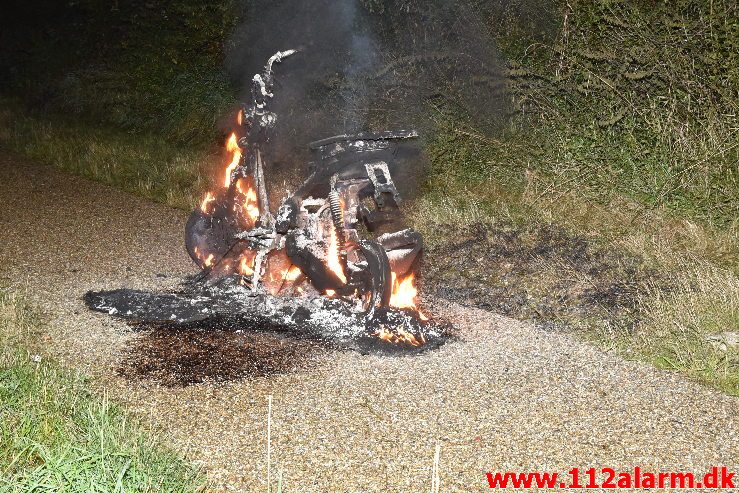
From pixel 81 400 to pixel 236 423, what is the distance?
31.4 inches

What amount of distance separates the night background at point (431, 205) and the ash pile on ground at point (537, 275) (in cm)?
2

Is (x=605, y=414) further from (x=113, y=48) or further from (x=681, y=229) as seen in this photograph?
(x=113, y=48)

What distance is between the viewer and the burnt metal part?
5402 millimetres

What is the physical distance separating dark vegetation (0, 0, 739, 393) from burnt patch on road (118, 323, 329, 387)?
5.48 feet

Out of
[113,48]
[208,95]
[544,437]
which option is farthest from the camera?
[113,48]

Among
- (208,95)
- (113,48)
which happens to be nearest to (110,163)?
(208,95)

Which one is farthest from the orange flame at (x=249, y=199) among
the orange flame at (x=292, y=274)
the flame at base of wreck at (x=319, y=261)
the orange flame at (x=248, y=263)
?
the orange flame at (x=292, y=274)

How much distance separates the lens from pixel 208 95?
40.4 feet

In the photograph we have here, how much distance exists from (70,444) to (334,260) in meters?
2.54

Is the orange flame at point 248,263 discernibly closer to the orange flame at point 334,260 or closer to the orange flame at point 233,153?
the orange flame at point 233,153

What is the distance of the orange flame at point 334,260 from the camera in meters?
5.70

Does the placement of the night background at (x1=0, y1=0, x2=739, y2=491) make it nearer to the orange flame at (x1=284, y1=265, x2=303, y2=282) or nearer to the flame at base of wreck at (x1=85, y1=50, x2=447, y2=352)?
the flame at base of wreck at (x1=85, y1=50, x2=447, y2=352)

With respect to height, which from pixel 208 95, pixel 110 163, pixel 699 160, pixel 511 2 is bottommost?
pixel 110 163

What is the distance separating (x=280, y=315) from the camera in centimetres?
584
